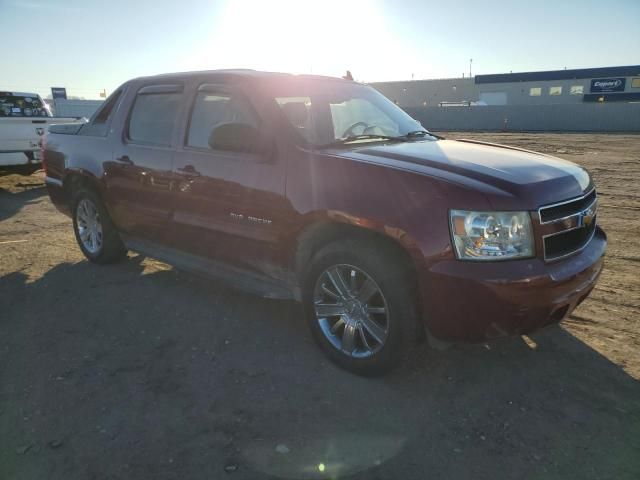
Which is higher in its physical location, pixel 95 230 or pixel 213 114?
pixel 213 114

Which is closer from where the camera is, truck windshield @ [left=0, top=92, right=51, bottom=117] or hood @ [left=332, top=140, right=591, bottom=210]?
hood @ [left=332, top=140, right=591, bottom=210]

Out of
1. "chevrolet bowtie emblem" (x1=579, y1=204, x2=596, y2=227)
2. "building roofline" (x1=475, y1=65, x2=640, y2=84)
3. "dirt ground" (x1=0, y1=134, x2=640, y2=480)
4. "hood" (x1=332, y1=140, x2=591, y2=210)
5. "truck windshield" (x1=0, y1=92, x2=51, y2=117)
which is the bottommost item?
"dirt ground" (x1=0, y1=134, x2=640, y2=480)

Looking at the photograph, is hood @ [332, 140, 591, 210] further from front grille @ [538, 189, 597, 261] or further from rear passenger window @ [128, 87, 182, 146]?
rear passenger window @ [128, 87, 182, 146]

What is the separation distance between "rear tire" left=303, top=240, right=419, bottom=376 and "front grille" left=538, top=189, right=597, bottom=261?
2.65 ft

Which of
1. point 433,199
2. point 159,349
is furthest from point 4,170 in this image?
point 433,199

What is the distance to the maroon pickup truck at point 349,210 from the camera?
102 inches

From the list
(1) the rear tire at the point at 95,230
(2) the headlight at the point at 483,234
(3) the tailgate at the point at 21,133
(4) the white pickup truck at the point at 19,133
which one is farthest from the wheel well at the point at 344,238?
(3) the tailgate at the point at 21,133

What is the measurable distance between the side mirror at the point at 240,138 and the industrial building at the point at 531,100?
3457 centimetres

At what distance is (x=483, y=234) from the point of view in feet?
8.36

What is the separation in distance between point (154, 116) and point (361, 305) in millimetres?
2720

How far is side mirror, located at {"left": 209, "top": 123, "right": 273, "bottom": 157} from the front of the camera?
3.35 metres

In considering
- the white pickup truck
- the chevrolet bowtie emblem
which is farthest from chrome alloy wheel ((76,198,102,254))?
the chevrolet bowtie emblem

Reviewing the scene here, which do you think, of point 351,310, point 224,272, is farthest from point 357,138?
point 224,272

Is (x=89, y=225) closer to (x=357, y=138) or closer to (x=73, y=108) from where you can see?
(x=357, y=138)
